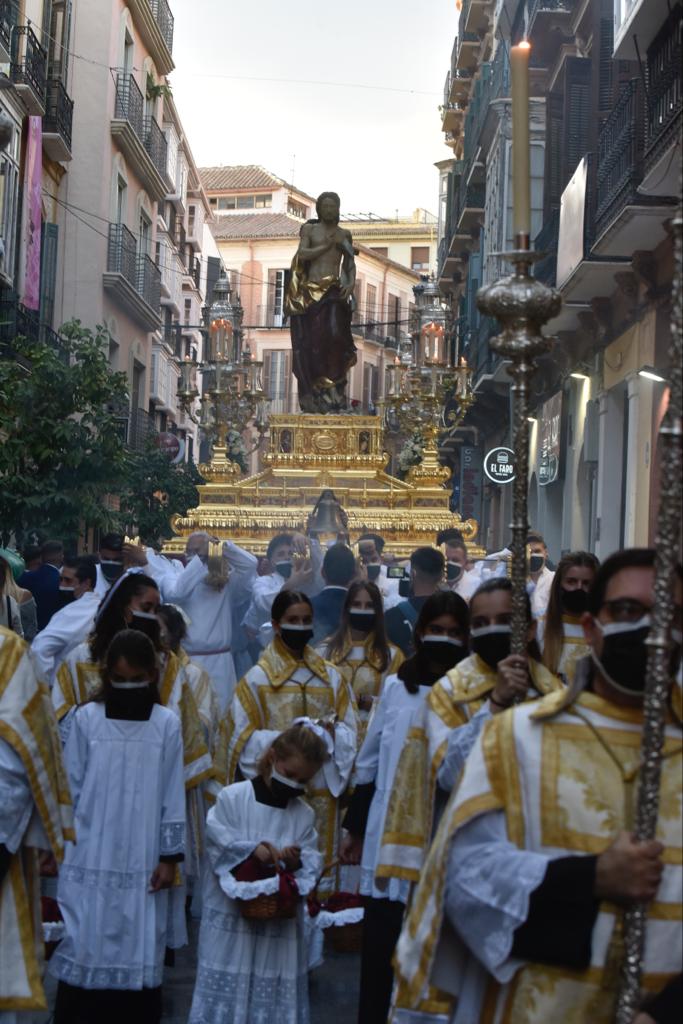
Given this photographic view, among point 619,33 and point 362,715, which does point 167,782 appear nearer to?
point 362,715

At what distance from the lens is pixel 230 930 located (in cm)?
624

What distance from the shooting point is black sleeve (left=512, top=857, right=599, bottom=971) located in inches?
121

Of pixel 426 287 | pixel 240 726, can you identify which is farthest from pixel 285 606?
pixel 426 287

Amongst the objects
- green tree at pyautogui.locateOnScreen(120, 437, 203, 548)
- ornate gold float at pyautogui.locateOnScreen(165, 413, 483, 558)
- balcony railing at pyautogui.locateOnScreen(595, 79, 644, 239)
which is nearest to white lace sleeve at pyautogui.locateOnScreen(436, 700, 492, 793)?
balcony railing at pyautogui.locateOnScreen(595, 79, 644, 239)

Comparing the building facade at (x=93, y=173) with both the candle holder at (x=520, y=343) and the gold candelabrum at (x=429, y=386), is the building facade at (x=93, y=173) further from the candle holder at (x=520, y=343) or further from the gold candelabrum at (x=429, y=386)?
the candle holder at (x=520, y=343)

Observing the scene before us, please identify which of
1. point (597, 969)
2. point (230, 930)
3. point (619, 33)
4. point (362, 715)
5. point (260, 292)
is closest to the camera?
point (597, 969)

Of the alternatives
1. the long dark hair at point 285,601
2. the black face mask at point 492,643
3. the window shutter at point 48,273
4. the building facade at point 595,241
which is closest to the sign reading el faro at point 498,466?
the building facade at point 595,241

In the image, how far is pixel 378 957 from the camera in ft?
20.5

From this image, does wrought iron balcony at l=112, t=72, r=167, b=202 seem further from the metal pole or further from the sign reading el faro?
the metal pole

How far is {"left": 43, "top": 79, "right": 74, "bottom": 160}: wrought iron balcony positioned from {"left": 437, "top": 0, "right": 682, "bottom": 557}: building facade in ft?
A: 25.1

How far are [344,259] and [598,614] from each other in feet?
53.6

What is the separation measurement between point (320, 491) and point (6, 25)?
959 centimetres

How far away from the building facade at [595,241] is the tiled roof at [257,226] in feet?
117

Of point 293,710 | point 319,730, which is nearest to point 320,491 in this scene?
point 293,710
